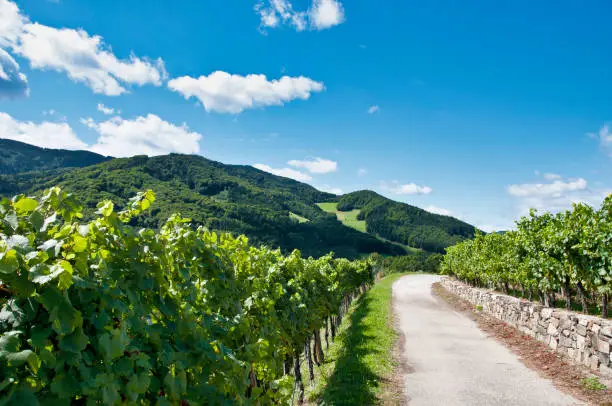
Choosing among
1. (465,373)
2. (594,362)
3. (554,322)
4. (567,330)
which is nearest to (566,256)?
(554,322)

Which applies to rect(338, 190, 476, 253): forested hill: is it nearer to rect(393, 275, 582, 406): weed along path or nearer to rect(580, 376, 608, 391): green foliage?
rect(393, 275, 582, 406): weed along path

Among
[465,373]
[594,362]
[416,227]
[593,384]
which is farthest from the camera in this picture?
[416,227]

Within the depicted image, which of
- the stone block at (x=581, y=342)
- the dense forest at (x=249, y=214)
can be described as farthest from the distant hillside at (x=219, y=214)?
the stone block at (x=581, y=342)

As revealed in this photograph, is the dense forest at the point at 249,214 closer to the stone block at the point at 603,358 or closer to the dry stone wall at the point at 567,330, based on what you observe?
the dry stone wall at the point at 567,330

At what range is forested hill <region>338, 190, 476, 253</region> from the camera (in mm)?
151500

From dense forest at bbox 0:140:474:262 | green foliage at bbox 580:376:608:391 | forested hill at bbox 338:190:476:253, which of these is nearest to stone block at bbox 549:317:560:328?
green foliage at bbox 580:376:608:391

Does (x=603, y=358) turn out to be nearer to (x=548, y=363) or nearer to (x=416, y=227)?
(x=548, y=363)

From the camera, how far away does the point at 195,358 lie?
2557 millimetres

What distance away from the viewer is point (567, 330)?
9695mm

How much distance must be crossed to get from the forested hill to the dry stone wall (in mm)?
137388

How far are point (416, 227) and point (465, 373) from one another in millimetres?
169955

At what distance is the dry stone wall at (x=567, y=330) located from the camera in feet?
26.8

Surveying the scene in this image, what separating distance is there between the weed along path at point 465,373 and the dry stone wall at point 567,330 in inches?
49.6

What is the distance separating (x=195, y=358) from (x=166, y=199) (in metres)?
141
